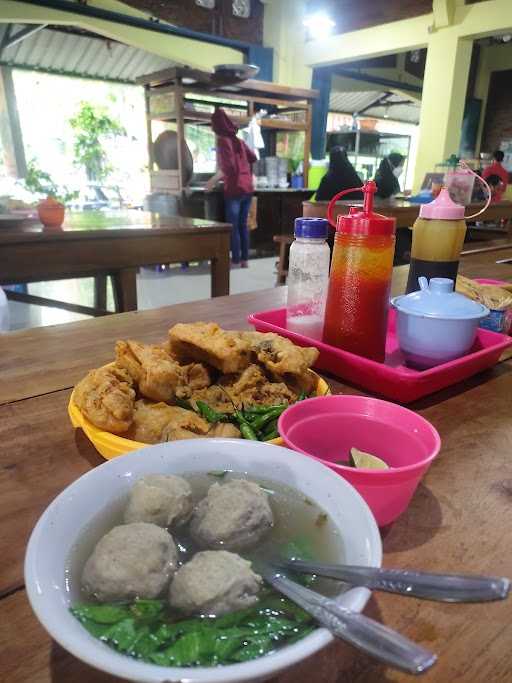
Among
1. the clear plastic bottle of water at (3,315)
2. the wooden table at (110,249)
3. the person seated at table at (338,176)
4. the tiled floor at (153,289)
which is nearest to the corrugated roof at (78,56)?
the tiled floor at (153,289)

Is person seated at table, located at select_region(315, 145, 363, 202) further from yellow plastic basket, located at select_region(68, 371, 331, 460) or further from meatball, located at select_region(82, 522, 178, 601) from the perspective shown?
meatball, located at select_region(82, 522, 178, 601)

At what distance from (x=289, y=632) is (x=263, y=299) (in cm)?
144

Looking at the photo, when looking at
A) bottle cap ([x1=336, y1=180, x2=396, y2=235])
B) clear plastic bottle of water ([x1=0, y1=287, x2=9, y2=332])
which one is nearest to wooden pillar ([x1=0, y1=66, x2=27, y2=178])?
clear plastic bottle of water ([x1=0, y1=287, x2=9, y2=332])

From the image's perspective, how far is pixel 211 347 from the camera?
3.00 ft

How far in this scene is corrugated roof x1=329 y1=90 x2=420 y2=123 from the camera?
40.3 feet

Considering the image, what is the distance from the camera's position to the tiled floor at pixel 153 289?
4.48 metres

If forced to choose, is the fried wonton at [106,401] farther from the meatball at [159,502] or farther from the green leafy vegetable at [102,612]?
the green leafy vegetable at [102,612]

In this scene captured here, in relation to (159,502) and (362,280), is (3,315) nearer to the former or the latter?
(362,280)

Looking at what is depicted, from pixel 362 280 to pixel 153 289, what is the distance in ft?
15.5

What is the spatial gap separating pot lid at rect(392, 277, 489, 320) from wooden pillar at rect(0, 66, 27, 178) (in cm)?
985

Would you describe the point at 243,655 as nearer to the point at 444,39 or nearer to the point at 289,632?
the point at 289,632

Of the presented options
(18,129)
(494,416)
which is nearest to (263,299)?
(494,416)

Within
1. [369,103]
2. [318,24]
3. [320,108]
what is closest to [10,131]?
[320,108]

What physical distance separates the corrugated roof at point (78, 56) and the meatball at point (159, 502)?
363 inches
